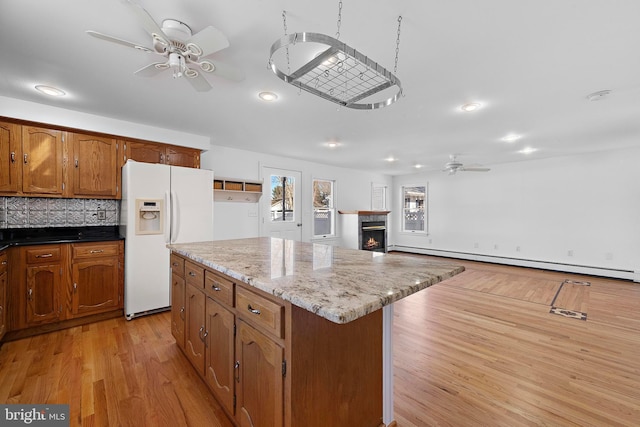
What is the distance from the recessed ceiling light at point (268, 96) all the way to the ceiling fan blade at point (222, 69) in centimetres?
69

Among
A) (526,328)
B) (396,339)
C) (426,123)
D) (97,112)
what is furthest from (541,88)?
(97,112)

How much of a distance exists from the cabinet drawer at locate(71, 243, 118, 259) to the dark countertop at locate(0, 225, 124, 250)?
67 mm

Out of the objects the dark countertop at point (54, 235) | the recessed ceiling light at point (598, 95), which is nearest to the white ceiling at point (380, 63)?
the recessed ceiling light at point (598, 95)

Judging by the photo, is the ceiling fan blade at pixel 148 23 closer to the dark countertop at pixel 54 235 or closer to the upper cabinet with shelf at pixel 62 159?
the upper cabinet with shelf at pixel 62 159

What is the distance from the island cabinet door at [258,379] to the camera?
115 cm

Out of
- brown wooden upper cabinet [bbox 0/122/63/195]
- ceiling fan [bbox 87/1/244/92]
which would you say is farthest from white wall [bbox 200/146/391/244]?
ceiling fan [bbox 87/1/244/92]

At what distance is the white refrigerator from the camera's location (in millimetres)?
3086

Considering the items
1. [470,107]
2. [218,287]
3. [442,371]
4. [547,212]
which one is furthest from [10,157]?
[547,212]

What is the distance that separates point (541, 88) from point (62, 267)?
4954 mm

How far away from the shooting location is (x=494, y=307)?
351cm

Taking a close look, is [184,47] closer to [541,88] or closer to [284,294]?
[284,294]

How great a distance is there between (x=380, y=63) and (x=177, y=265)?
2.31m

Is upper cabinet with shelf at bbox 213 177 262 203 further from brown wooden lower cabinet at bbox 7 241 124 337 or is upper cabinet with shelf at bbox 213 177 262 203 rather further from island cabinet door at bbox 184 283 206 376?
island cabinet door at bbox 184 283 206 376

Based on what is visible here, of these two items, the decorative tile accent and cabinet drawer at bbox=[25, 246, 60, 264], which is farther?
the decorative tile accent
